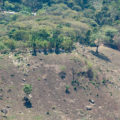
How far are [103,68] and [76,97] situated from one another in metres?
16.2

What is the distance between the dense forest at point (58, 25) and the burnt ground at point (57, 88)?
4.18 meters

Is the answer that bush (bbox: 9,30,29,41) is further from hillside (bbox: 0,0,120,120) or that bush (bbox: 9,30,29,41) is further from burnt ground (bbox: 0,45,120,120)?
burnt ground (bbox: 0,45,120,120)

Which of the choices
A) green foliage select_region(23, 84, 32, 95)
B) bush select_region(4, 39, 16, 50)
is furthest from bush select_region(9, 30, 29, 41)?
green foliage select_region(23, 84, 32, 95)

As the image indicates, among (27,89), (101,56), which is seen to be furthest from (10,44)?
(101,56)

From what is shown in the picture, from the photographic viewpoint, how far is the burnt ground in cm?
5688

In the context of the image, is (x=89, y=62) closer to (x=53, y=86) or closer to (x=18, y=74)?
(x=53, y=86)

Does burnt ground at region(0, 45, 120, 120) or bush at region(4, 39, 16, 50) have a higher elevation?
bush at region(4, 39, 16, 50)

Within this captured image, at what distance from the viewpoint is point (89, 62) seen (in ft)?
240

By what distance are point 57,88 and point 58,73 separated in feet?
14.4

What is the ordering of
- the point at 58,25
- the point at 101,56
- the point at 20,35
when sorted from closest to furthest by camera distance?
the point at 20,35 → the point at 101,56 → the point at 58,25

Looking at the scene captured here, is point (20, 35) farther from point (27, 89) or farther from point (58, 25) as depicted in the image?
point (27, 89)

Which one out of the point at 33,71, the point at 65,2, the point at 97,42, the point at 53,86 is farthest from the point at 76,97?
the point at 65,2

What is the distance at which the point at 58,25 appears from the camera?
90.8 m

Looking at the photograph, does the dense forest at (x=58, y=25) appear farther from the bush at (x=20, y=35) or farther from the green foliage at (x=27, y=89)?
the green foliage at (x=27, y=89)
